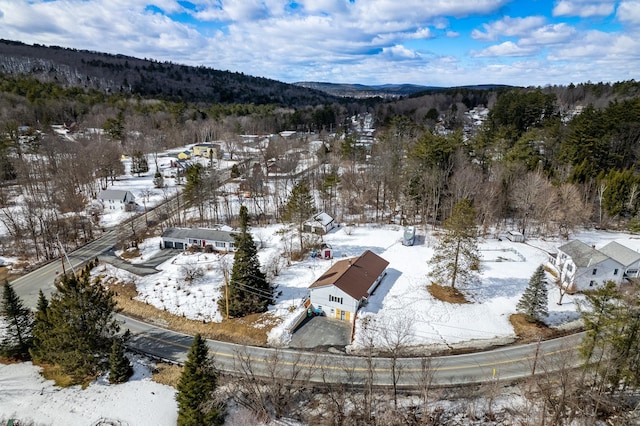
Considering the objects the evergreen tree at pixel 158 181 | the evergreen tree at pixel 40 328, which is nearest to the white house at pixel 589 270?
the evergreen tree at pixel 40 328

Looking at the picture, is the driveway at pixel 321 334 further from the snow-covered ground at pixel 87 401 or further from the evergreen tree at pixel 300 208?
the evergreen tree at pixel 300 208

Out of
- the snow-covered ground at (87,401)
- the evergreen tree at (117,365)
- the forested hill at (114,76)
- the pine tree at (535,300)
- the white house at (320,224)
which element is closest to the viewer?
the snow-covered ground at (87,401)

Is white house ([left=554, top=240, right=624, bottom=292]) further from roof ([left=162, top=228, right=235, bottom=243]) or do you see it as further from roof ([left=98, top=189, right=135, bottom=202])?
roof ([left=98, top=189, right=135, bottom=202])

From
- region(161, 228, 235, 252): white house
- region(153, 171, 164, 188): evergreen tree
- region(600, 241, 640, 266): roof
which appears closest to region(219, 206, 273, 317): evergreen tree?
region(161, 228, 235, 252): white house

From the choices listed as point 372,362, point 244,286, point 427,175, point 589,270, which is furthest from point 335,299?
point 427,175

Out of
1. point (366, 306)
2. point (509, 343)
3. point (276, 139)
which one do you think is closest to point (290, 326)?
point (366, 306)

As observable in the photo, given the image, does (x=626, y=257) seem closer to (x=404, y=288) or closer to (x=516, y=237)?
(x=516, y=237)

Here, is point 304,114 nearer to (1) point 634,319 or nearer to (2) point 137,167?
(2) point 137,167
